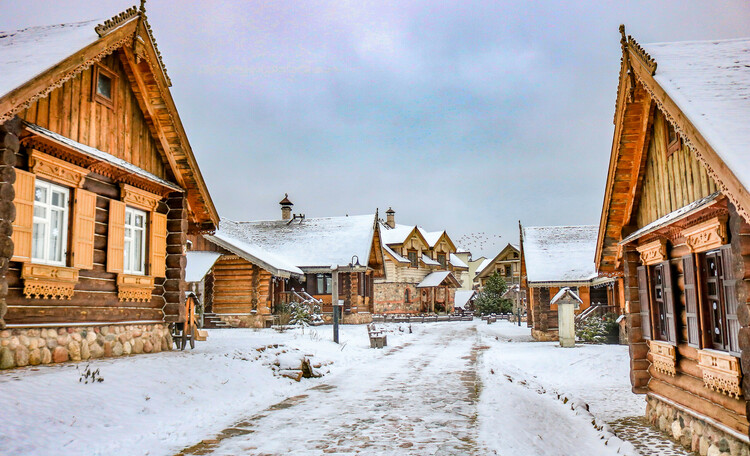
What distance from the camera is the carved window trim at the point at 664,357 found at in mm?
9859

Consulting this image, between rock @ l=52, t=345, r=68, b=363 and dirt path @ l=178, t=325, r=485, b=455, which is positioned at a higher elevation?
rock @ l=52, t=345, r=68, b=363

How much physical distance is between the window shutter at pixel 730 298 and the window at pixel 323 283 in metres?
32.0

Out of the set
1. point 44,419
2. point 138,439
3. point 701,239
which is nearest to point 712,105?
point 701,239

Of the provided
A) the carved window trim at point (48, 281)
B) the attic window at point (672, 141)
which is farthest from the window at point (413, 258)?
the attic window at point (672, 141)

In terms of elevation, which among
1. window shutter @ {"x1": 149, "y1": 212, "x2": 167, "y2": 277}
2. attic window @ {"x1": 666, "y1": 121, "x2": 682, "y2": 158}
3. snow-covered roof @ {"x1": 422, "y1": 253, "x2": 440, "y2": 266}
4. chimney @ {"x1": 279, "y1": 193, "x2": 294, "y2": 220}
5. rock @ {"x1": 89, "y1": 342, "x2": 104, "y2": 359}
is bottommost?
rock @ {"x1": 89, "y1": 342, "x2": 104, "y2": 359}

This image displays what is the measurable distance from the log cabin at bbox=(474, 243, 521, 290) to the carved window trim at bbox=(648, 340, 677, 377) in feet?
145

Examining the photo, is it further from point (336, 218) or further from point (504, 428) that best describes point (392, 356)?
point (336, 218)

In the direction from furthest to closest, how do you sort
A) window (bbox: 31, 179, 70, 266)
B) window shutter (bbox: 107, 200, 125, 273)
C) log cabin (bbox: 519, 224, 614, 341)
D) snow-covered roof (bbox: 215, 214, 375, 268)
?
snow-covered roof (bbox: 215, 214, 375, 268) < log cabin (bbox: 519, 224, 614, 341) < window shutter (bbox: 107, 200, 125, 273) < window (bbox: 31, 179, 70, 266)

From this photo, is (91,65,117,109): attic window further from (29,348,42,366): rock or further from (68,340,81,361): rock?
(29,348,42,366): rock

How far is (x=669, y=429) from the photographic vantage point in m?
9.83

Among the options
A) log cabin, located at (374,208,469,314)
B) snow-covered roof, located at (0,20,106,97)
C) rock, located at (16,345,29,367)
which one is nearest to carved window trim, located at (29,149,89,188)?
snow-covered roof, located at (0,20,106,97)

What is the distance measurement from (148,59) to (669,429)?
12790mm

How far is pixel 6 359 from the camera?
9.42 metres

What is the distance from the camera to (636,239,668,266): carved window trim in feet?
32.9
